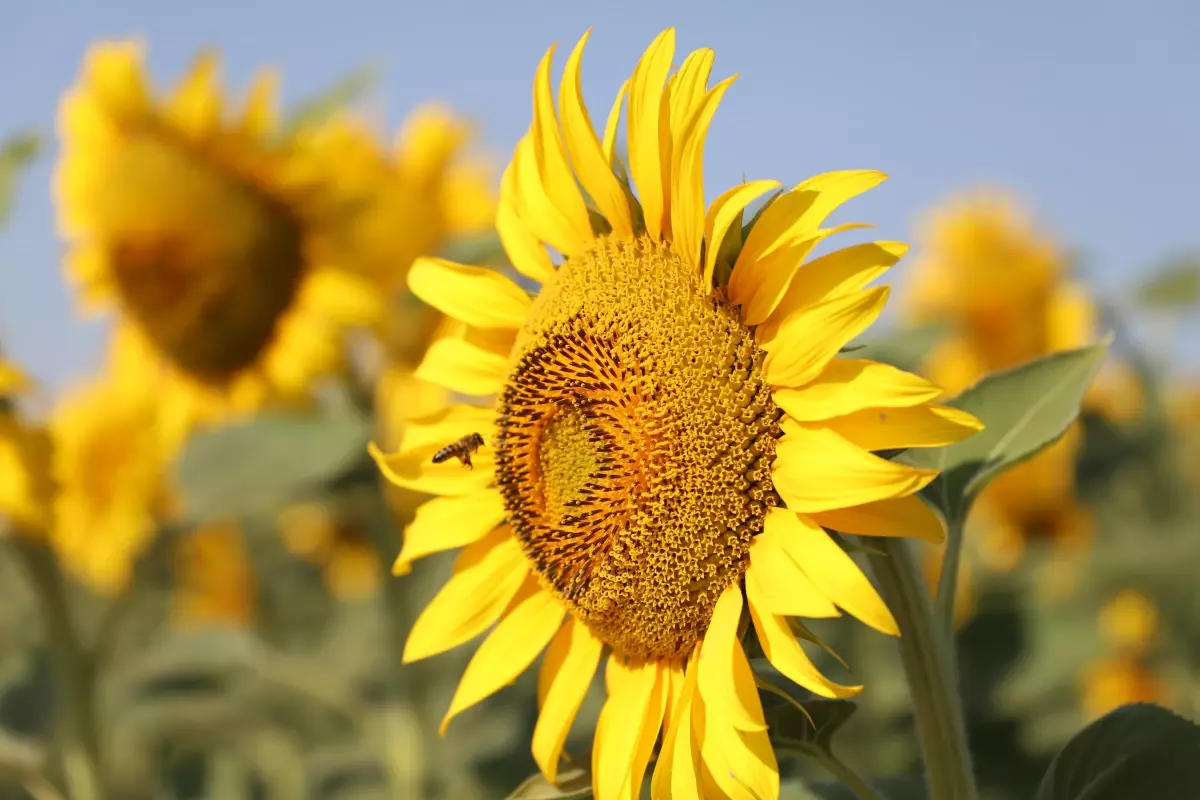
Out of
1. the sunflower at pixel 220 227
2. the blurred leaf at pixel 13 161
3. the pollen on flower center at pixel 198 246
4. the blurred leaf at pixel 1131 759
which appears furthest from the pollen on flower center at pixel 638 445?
the pollen on flower center at pixel 198 246

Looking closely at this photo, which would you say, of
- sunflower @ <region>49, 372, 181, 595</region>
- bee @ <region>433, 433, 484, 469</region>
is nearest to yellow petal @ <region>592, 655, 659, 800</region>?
bee @ <region>433, 433, 484, 469</region>

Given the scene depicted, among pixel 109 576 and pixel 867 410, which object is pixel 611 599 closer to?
pixel 867 410

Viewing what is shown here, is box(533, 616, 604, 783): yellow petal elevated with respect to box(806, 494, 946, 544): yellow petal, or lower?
lower

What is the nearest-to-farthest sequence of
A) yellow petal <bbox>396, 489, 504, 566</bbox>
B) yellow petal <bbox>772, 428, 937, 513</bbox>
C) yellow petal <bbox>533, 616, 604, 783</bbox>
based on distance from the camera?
yellow petal <bbox>772, 428, 937, 513</bbox> < yellow petal <bbox>533, 616, 604, 783</bbox> < yellow petal <bbox>396, 489, 504, 566</bbox>

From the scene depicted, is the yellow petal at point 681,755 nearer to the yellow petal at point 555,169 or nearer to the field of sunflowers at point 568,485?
the field of sunflowers at point 568,485

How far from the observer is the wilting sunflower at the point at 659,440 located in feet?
3.84

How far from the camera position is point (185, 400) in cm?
373

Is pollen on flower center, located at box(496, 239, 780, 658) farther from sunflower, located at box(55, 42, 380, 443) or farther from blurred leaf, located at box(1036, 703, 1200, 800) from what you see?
sunflower, located at box(55, 42, 380, 443)

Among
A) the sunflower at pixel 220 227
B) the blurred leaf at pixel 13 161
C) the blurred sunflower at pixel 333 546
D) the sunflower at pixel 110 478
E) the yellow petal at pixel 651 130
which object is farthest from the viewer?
the blurred sunflower at pixel 333 546

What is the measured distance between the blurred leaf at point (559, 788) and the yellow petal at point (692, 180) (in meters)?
0.62

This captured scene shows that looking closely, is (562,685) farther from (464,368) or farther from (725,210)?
(725,210)

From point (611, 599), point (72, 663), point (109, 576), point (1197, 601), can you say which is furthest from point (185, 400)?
point (1197, 601)

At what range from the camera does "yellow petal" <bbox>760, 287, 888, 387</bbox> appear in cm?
116

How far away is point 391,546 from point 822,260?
225cm
